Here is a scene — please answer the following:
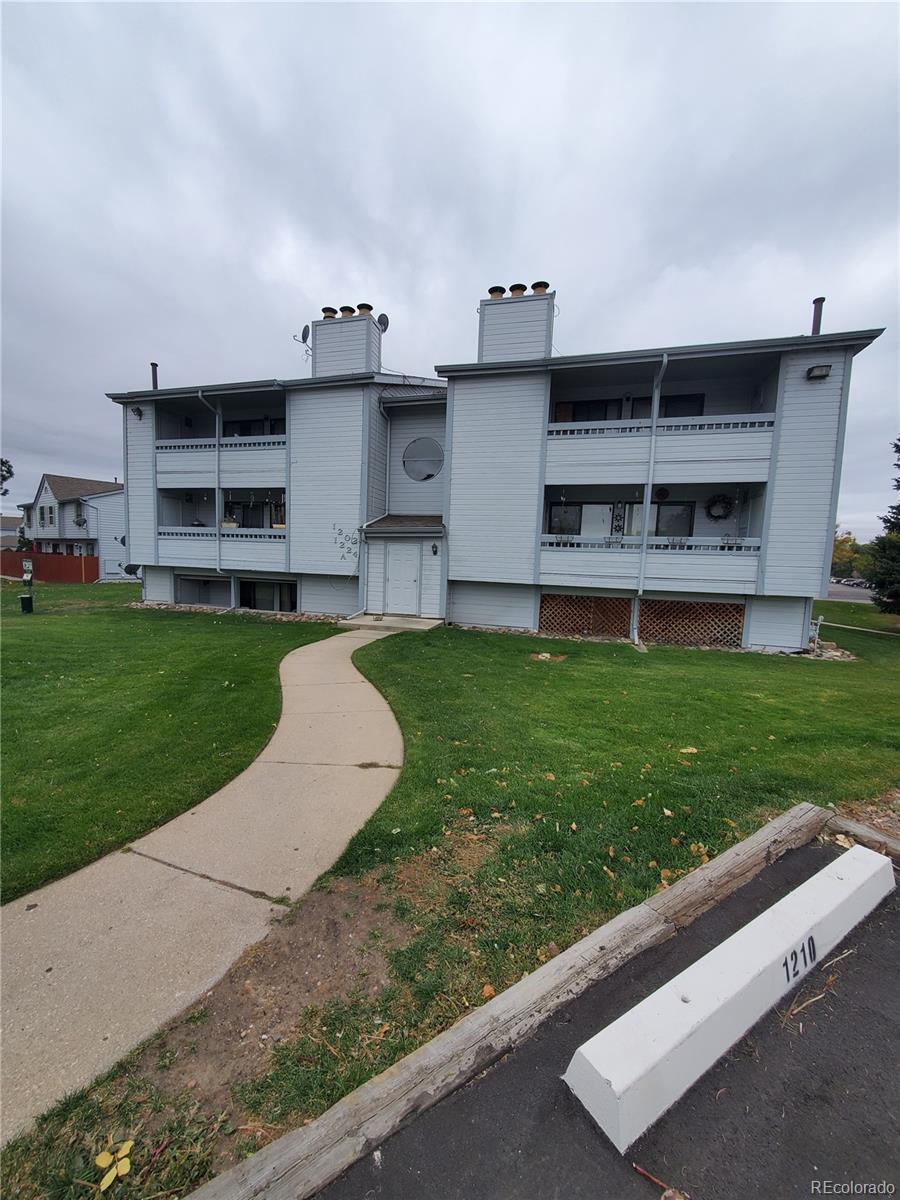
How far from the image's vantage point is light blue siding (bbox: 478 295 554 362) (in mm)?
12750

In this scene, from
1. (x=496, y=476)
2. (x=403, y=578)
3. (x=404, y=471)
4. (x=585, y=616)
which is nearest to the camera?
(x=496, y=476)

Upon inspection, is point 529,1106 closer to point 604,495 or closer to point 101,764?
point 101,764

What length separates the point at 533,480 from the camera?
43.0 ft

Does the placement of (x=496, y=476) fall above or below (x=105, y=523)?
above

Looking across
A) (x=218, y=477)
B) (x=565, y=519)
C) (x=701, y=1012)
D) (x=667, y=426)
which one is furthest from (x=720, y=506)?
(x=218, y=477)

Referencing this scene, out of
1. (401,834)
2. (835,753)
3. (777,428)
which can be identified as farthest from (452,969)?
(777,428)

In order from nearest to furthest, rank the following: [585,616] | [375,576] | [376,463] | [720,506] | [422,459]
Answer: [720,506], [585,616], [375,576], [376,463], [422,459]

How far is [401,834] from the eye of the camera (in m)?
3.28

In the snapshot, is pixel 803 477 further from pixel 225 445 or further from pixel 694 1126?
pixel 225 445

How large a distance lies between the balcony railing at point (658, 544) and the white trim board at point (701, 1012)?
10.8 m

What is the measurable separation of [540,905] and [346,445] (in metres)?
13.8

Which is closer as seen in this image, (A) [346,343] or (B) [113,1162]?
(B) [113,1162]

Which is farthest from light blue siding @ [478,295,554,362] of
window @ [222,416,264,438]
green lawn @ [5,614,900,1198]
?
green lawn @ [5,614,900,1198]

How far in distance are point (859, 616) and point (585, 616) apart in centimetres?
1556
